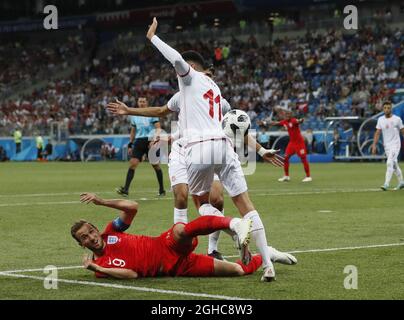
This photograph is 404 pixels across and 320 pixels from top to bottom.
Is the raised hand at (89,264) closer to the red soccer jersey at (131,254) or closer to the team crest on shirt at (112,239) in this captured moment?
the red soccer jersey at (131,254)

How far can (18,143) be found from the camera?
54562 mm

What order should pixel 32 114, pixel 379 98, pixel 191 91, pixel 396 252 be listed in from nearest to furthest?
pixel 191 91 → pixel 396 252 → pixel 379 98 → pixel 32 114

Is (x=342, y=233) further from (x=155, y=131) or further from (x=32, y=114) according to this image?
(x=32, y=114)

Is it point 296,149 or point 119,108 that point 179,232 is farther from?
point 296,149

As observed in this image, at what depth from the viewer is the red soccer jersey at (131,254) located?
28.2 feet

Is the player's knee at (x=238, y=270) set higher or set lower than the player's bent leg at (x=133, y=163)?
lower

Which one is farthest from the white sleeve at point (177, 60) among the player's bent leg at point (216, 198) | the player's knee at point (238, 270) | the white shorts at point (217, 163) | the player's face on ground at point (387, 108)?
the player's face on ground at point (387, 108)

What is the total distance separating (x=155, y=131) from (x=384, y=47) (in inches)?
1215

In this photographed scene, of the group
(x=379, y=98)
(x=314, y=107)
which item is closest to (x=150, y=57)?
(x=314, y=107)

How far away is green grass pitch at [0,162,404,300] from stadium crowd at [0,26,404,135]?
22.3 metres

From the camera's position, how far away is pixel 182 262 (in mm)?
8719

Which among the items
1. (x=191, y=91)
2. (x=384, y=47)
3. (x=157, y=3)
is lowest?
(x=191, y=91)

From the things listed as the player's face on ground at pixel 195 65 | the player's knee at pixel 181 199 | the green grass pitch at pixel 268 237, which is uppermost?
the player's face on ground at pixel 195 65

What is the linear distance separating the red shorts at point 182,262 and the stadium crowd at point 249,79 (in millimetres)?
35339
